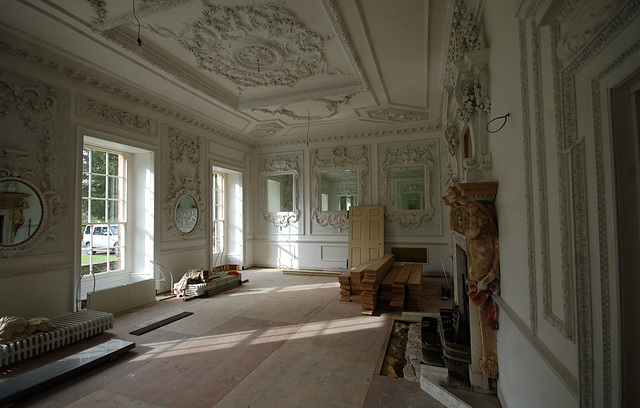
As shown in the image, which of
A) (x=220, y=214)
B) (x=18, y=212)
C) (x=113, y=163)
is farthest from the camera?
(x=220, y=214)

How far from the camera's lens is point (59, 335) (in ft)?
10.2

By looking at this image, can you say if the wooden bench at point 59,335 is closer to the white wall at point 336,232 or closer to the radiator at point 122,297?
the radiator at point 122,297

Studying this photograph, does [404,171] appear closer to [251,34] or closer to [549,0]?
[251,34]

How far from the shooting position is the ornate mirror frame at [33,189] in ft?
10.9

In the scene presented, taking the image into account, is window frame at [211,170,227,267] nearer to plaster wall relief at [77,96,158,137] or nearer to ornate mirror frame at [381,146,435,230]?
plaster wall relief at [77,96,158,137]

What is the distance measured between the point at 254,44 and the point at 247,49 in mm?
178

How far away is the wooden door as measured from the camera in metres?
6.80

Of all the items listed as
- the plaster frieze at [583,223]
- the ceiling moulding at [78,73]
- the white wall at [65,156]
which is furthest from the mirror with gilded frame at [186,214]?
the plaster frieze at [583,223]

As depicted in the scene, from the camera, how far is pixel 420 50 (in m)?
3.78

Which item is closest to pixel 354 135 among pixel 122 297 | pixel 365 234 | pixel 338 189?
pixel 338 189

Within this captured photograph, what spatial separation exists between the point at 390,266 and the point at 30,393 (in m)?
5.24

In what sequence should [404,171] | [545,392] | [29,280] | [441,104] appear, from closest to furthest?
[545,392]
[29,280]
[441,104]
[404,171]

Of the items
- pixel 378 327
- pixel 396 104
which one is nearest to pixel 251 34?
pixel 396 104

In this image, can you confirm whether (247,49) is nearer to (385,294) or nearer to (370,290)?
(370,290)
